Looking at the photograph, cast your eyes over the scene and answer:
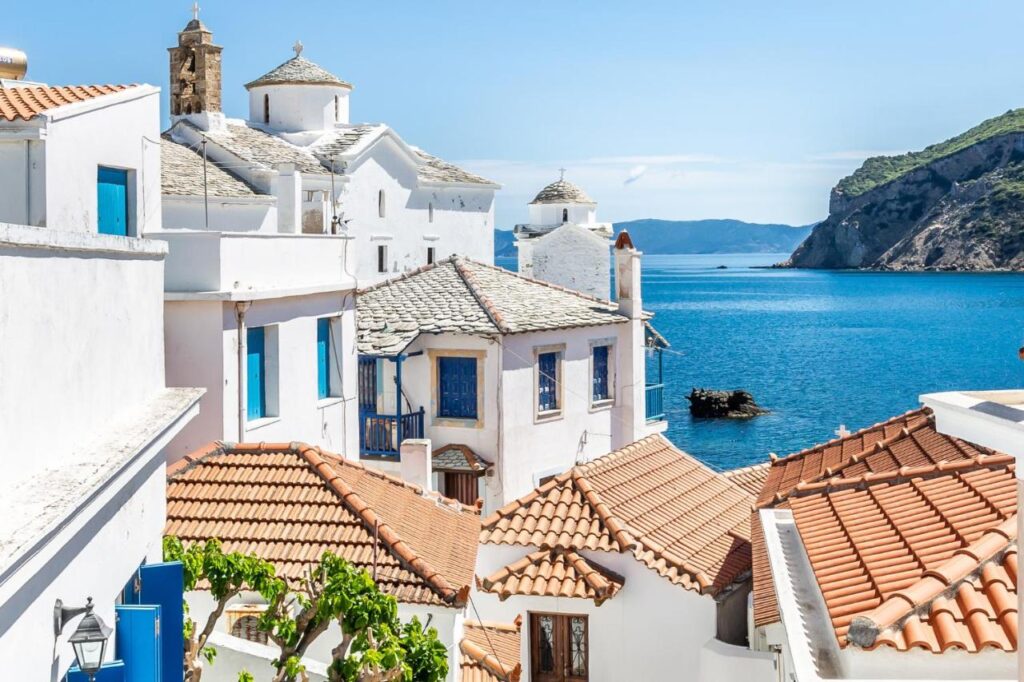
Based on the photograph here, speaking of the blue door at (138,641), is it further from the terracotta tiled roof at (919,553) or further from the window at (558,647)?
the window at (558,647)

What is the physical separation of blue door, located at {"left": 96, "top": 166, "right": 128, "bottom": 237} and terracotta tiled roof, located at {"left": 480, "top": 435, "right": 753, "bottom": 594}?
610cm

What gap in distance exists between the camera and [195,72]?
138 ft

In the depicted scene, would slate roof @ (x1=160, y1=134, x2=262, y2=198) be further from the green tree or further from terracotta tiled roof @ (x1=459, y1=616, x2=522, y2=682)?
the green tree

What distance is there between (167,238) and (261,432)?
10.3ft

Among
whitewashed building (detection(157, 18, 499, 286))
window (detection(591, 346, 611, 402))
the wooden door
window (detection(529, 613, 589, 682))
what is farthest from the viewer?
whitewashed building (detection(157, 18, 499, 286))

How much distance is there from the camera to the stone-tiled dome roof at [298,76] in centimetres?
4666

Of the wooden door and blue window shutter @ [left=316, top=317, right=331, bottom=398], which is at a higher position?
blue window shutter @ [left=316, top=317, right=331, bottom=398]

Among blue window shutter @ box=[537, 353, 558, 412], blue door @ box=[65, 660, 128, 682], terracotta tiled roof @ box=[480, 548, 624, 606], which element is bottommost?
terracotta tiled roof @ box=[480, 548, 624, 606]

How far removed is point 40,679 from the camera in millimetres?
5887

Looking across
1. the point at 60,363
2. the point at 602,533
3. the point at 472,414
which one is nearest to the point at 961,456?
the point at 602,533

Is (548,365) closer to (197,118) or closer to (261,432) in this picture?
(261,432)

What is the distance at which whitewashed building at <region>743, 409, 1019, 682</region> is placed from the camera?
8438 mm

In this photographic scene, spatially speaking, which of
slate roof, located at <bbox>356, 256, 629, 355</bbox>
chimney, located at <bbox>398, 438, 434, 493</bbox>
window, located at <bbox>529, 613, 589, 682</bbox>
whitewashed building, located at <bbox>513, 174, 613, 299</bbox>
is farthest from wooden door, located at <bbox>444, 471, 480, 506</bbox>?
whitewashed building, located at <bbox>513, 174, 613, 299</bbox>

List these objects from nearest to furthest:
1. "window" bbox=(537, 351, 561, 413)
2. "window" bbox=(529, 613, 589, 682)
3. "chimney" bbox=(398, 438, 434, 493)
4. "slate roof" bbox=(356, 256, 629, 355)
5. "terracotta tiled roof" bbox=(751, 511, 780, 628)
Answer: "terracotta tiled roof" bbox=(751, 511, 780, 628) < "window" bbox=(529, 613, 589, 682) < "chimney" bbox=(398, 438, 434, 493) < "slate roof" bbox=(356, 256, 629, 355) < "window" bbox=(537, 351, 561, 413)
